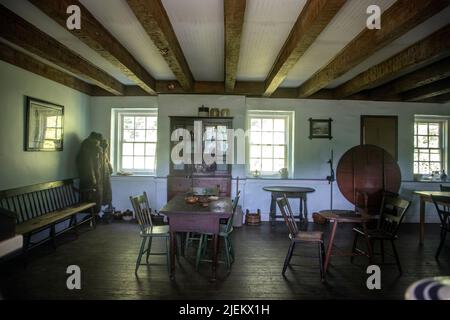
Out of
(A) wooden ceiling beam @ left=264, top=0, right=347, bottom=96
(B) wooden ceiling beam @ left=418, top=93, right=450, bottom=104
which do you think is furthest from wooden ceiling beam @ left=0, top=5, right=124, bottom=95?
(B) wooden ceiling beam @ left=418, top=93, right=450, bottom=104

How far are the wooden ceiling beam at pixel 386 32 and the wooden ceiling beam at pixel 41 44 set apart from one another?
3573 mm

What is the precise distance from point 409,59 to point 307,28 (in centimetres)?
184

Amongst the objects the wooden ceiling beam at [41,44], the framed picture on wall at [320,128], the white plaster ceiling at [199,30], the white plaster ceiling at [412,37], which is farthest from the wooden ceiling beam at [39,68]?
the white plaster ceiling at [412,37]

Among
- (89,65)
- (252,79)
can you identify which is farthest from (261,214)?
(89,65)

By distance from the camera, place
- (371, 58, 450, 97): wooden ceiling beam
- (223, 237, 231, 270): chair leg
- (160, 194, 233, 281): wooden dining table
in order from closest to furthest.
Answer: (160, 194, 233, 281): wooden dining table < (223, 237, 231, 270): chair leg < (371, 58, 450, 97): wooden ceiling beam

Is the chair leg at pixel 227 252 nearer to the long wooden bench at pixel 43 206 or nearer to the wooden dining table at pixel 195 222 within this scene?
the wooden dining table at pixel 195 222

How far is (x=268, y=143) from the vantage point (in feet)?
21.6

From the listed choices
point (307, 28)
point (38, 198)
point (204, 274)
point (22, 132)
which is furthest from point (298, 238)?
point (22, 132)

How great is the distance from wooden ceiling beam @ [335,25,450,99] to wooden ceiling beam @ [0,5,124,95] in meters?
4.32

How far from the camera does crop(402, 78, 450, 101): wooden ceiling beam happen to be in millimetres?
5246

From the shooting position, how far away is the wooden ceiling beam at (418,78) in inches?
172

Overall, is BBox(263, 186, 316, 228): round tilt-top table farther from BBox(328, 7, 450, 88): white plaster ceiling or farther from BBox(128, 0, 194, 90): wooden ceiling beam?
BBox(128, 0, 194, 90): wooden ceiling beam
